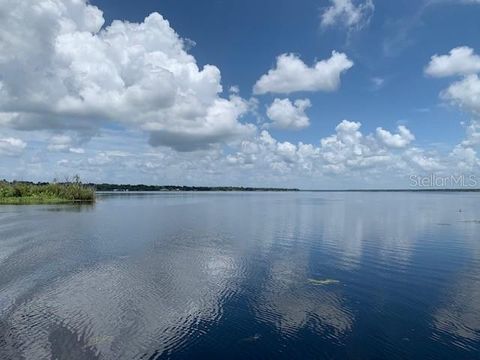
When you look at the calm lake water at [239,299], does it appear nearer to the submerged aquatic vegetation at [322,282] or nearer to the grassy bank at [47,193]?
the submerged aquatic vegetation at [322,282]

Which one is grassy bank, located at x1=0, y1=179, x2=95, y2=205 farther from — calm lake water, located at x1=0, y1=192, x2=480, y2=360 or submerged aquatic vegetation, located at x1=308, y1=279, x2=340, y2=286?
submerged aquatic vegetation, located at x1=308, y1=279, x2=340, y2=286

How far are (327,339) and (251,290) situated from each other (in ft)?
19.8

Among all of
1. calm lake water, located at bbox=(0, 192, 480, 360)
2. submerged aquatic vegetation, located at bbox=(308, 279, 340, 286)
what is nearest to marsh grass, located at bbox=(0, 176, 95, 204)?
→ calm lake water, located at bbox=(0, 192, 480, 360)

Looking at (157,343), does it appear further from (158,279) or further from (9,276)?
(9,276)

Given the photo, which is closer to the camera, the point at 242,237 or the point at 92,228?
the point at 242,237

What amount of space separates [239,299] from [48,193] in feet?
281

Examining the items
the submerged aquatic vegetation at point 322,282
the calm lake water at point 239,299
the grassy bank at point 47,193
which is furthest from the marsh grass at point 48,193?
the submerged aquatic vegetation at point 322,282

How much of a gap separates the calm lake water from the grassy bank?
5957 centimetres

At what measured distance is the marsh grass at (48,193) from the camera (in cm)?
8694

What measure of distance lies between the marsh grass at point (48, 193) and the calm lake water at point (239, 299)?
2348 inches

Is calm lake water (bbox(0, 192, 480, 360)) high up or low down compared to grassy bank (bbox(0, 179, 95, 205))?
down

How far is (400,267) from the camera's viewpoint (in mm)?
23156

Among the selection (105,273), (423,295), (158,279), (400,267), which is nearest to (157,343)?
(158,279)

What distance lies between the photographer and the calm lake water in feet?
40.7
